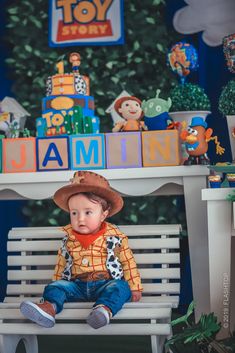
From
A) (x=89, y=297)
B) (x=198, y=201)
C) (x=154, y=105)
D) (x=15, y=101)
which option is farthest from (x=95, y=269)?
(x=15, y=101)

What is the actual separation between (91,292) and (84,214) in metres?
0.33

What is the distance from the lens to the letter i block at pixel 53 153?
3590 mm

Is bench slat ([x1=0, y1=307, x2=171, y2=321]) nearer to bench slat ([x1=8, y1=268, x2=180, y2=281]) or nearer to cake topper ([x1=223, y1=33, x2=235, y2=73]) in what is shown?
bench slat ([x1=8, y1=268, x2=180, y2=281])

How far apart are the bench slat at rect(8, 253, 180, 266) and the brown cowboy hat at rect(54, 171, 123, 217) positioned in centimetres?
28

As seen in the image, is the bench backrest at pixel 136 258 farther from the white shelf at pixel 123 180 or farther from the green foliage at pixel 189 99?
the green foliage at pixel 189 99

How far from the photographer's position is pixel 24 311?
2.94 meters

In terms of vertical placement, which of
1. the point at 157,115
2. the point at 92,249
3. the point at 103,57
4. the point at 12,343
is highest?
the point at 103,57

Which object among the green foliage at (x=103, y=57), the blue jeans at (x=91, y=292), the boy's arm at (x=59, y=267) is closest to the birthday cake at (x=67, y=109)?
the boy's arm at (x=59, y=267)

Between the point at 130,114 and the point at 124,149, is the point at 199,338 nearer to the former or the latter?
the point at 124,149

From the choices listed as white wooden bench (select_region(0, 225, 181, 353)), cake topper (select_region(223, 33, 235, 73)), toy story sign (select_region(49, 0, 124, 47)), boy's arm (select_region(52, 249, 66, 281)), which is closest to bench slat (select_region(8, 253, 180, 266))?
white wooden bench (select_region(0, 225, 181, 353))

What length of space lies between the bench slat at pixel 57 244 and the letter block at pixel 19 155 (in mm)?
343

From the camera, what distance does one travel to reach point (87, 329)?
9.73ft

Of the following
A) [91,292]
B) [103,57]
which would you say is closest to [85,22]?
[103,57]

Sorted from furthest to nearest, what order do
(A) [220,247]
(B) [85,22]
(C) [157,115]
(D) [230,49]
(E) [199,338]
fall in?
1. (B) [85,22]
2. (D) [230,49]
3. (C) [157,115]
4. (A) [220,247]
5. (E) [199,338]
